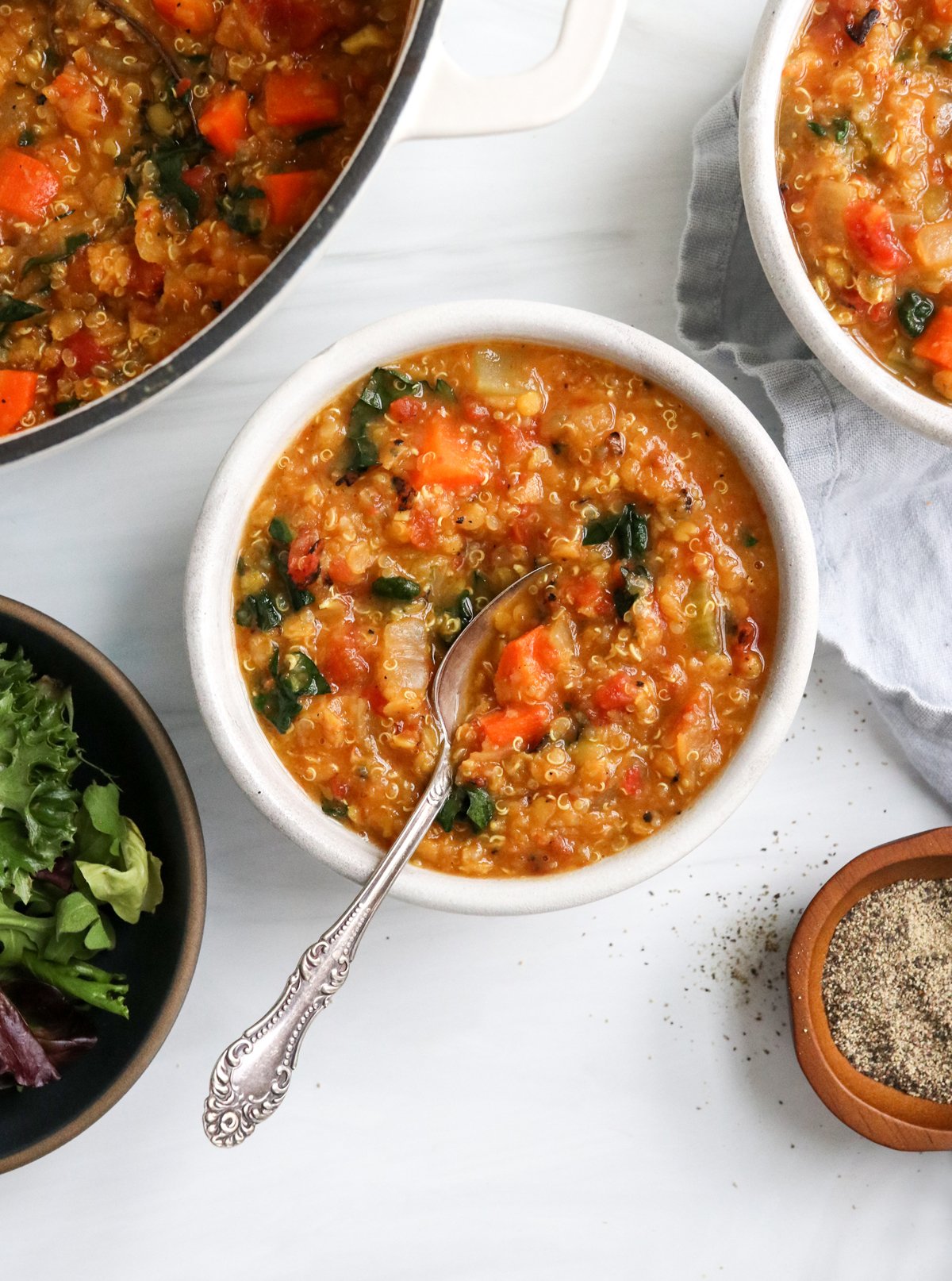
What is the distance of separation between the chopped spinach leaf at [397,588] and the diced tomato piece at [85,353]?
0.76m

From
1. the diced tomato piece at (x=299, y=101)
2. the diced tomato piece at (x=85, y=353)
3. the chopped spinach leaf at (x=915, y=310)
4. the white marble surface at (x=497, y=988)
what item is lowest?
the white marble surface at (x=497, y=988)

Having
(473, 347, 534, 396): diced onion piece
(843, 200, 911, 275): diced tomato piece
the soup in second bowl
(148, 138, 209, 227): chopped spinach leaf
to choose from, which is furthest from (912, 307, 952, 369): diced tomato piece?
(148, 138, 209, 227): chopped spinach leaf

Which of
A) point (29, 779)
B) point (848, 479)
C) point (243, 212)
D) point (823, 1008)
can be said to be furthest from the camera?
point (823, 1008)

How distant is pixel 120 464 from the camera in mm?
2676

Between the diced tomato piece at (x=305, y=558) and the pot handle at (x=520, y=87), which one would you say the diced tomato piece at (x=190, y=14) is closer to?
the pot handle at (x=520, y=87)

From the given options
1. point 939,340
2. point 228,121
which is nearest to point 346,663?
point 228,121

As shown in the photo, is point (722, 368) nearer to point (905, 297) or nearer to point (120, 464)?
point (905, 297)

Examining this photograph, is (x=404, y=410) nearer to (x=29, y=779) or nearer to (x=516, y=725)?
(x=516, y=725)

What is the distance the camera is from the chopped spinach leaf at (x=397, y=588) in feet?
7.37

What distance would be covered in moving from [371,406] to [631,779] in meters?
0.91

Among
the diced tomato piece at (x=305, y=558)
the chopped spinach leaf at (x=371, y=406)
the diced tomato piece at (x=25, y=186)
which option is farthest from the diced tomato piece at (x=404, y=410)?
the diced tomato piece at (x=25, y=186)

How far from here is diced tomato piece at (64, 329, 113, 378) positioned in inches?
94.0

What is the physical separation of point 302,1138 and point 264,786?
1098 mm

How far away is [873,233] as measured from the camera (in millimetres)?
2203
